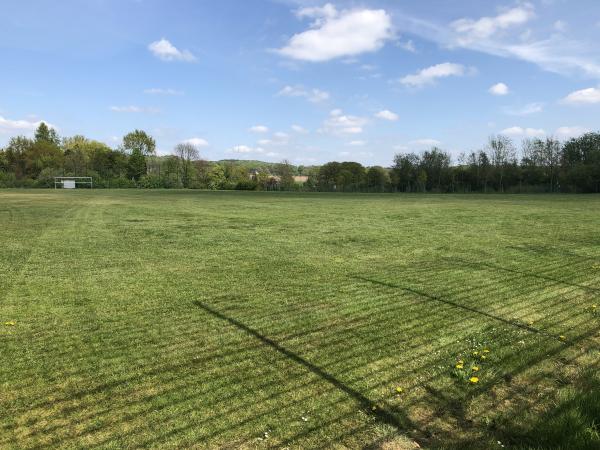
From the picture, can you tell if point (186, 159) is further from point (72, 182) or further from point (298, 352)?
point (298, 352)

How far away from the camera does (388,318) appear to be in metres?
5.66

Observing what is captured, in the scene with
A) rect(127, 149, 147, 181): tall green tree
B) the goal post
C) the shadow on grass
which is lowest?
the shadow on grass

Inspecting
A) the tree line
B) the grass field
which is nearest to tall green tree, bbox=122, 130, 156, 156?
the tree line

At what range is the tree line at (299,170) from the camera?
6750cm

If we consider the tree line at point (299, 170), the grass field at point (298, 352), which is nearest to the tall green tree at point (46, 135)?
the tree line at point (299, 170)

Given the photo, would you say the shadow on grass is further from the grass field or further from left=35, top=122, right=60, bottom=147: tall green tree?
left=35, top=122, right=60, bottom=147: tall green tree

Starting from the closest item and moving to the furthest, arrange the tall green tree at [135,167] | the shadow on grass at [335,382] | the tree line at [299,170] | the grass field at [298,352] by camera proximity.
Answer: the grass field at [298,352], the shadow on grass at [335,382], the tree line at [299,170], the tall green tree at [135,167]

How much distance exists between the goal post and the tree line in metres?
1.79

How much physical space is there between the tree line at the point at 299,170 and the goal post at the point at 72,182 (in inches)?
70.5

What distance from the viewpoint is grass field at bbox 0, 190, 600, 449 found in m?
3.23

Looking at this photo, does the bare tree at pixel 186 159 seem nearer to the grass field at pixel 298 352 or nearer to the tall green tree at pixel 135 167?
the tall green tree at pixel 135 167

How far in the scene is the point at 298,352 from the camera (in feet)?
15.0

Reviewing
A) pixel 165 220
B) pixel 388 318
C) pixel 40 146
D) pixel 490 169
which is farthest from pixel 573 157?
Answer: pixel 40 146

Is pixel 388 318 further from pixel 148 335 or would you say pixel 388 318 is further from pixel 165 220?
pixel 165 220
